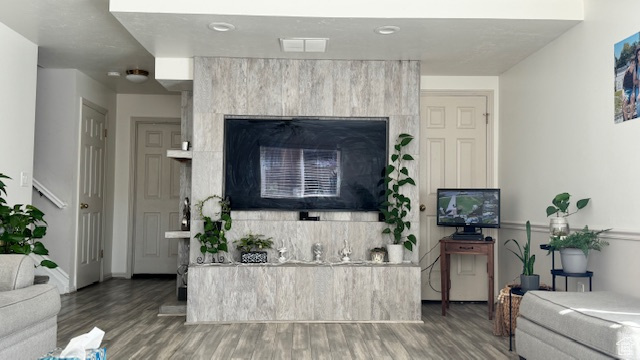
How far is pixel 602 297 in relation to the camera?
3.27 m

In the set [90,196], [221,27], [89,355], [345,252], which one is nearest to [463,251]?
[345,252]

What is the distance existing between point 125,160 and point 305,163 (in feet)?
11.4

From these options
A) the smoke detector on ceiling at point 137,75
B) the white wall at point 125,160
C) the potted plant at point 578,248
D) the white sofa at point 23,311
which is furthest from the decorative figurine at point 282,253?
the white wall at point 125,160

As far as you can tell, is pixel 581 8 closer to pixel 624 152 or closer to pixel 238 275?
pixel 624 152

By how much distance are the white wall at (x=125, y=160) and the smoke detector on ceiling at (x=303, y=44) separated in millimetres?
3361

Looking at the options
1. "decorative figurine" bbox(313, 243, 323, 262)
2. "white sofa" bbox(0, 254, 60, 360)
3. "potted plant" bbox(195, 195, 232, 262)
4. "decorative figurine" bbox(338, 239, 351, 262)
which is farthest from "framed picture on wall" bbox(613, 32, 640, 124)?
"white sofa" bbox(0, 254, 60, 360)

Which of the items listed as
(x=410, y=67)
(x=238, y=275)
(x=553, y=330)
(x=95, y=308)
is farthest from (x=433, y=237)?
(x=95, y=308)

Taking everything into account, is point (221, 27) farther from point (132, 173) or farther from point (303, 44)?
point (132, 173)

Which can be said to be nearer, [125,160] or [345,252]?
[345,252]

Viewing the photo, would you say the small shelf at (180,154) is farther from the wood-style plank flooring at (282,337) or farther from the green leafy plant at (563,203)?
the green leafy plant at (563,203)

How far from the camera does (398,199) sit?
16.8 feet

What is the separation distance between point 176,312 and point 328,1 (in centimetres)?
302

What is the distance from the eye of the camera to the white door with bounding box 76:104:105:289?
21.6ft

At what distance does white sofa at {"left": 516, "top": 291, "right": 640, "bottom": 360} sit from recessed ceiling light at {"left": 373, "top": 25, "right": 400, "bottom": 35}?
7.05ft
